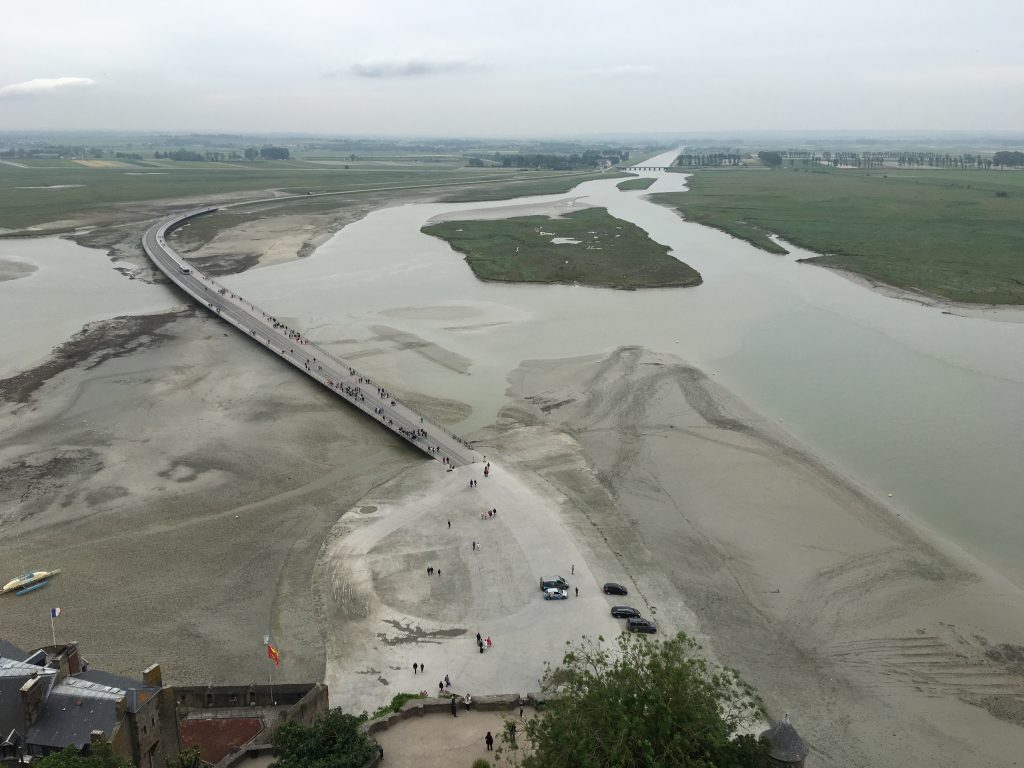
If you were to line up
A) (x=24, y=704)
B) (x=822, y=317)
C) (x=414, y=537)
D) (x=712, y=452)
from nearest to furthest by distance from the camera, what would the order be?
(x=24, y=704) < (x=414, y=537) < (x=712, y=452) < (x=822, y=317)

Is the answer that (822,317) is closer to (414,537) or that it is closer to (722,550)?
(722,550)

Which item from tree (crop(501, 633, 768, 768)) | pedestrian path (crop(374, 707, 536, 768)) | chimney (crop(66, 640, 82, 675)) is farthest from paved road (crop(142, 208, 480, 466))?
tree (crop(501, 633, 768, 768))

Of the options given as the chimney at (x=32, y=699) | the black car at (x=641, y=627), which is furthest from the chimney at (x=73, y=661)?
the black car at (x=641, y=627)

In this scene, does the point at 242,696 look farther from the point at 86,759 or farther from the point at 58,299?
the point at 58,299

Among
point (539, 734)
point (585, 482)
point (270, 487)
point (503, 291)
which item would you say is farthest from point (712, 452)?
point (503, 291)

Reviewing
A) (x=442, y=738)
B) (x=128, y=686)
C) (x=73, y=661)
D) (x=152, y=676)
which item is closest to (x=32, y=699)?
(x=128, y=686)

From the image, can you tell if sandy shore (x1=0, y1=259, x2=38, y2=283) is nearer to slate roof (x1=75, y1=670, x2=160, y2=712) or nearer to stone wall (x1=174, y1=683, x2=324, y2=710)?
stone wall (x1=174, y1=683, x2=324, y2=710)
